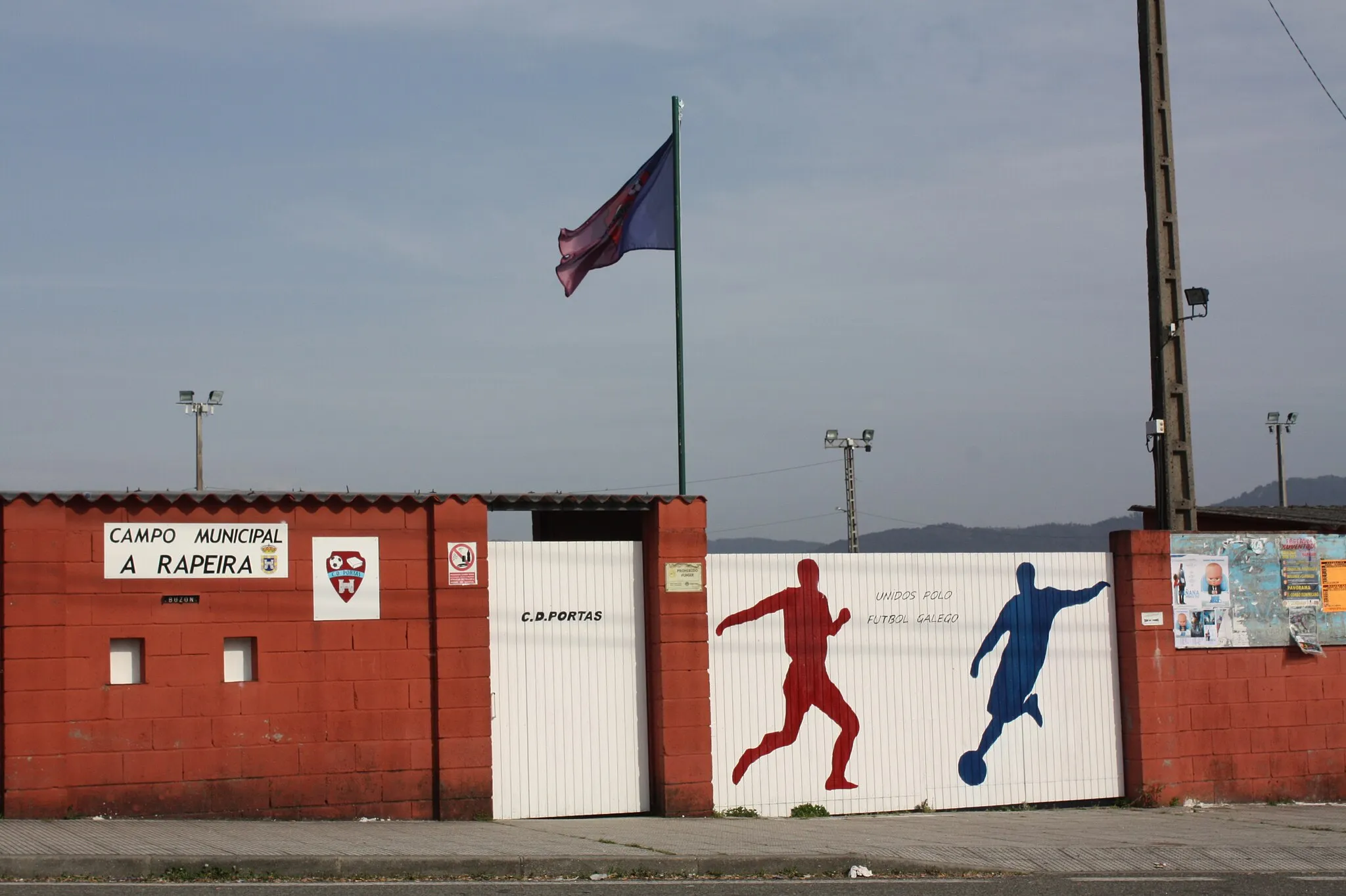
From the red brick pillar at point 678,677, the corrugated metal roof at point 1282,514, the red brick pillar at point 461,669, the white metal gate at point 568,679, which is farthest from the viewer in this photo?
the corrugated metal roof at point 1282,514

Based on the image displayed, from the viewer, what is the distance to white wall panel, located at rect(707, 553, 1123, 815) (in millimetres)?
14195

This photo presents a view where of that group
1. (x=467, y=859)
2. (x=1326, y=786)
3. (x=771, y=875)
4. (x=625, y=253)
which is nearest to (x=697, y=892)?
(x=771, y=875)

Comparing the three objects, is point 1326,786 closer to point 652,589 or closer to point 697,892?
point 652,589

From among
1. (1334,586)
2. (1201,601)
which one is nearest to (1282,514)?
(1334,586)

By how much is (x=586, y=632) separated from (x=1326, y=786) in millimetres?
9119

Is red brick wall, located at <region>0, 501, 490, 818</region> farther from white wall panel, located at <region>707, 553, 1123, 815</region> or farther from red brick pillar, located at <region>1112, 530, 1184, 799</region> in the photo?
red brick pillar, located at <region>1112, 530, 1184, 799</region>

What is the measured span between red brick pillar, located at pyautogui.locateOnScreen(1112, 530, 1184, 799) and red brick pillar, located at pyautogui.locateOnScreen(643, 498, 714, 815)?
5013 millimetres

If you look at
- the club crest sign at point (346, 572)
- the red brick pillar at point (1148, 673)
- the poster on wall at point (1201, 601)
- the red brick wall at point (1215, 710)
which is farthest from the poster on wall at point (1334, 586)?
the club crest sign at point (346, 572)

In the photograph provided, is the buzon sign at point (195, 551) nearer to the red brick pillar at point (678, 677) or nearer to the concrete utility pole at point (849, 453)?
the red brick pillar at point (678, 677)

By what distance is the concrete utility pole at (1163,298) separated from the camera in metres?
16.1

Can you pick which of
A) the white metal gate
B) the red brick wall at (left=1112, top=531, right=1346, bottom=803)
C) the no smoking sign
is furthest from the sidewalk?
the no smoking sign

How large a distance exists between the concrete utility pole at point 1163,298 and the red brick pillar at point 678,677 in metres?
5.86

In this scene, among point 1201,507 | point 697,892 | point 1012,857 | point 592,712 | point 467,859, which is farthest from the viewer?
point 1201,507

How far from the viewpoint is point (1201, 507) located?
1931 cm
